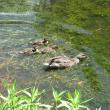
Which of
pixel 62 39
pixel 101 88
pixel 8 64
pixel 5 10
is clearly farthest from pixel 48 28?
pixel 101 88

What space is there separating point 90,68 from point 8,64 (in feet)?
7.86

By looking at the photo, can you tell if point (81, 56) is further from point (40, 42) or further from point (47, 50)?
point (40, 42)

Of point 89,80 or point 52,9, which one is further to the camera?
point 52,9

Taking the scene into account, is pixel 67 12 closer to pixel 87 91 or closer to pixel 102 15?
pixel 102 15

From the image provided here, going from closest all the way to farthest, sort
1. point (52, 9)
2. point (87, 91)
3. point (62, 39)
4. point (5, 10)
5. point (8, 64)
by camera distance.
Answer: point (87, 91) < point (8, 64) < point (62, 39) < point (5, 10) < point (52, 9)

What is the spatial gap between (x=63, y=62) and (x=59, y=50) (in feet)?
4.61

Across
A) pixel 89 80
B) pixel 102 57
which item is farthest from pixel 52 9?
pixel 89 80

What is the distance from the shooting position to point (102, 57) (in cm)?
1189

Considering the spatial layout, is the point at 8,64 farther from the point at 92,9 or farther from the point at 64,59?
Result: the point at 92,9

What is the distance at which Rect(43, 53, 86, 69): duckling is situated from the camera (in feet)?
35.7

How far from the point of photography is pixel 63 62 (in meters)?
11.0

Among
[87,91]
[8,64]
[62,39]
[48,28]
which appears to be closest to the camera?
[87,91]

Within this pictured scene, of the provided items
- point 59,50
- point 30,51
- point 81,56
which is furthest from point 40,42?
point 81,56

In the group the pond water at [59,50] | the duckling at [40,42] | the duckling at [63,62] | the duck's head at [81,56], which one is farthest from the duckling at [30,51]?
the duck's head at [81,56]
